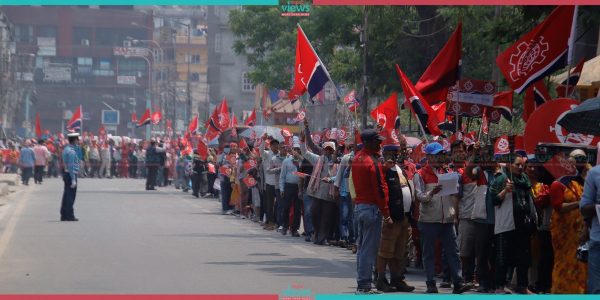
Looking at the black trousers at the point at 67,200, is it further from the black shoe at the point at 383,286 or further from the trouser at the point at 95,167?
the trouser at the point at 95,167

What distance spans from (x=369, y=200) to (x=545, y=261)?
7.30ft

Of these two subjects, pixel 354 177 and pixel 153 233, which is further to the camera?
pixel 153 233

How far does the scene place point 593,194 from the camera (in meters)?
11.5

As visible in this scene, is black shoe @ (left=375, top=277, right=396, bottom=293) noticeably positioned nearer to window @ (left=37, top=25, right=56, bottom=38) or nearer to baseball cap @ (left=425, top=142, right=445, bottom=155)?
baseball cap @ (left=425, top=142, right=445, bottom=155)

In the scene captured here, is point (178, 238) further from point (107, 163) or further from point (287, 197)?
point (107, 163)

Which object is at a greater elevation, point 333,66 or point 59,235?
point 333,66

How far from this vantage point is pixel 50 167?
64250 mm

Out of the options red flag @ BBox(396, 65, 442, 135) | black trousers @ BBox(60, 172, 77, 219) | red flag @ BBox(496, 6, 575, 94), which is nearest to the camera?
red flag @ BBox(496, 6, 575, 94)

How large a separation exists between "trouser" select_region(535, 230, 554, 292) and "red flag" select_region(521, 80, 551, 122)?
4.65 metres

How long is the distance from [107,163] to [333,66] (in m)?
26.1

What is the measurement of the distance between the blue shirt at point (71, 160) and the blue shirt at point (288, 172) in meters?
4.25

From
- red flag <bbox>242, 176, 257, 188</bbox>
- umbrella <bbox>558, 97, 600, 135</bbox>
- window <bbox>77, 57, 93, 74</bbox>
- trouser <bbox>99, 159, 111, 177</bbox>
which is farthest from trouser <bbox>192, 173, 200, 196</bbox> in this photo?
window <bbox>77, 57, 93, 74</bbox>

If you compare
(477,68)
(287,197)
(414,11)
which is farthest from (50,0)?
(477,68)

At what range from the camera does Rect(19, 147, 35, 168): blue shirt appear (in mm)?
51125
